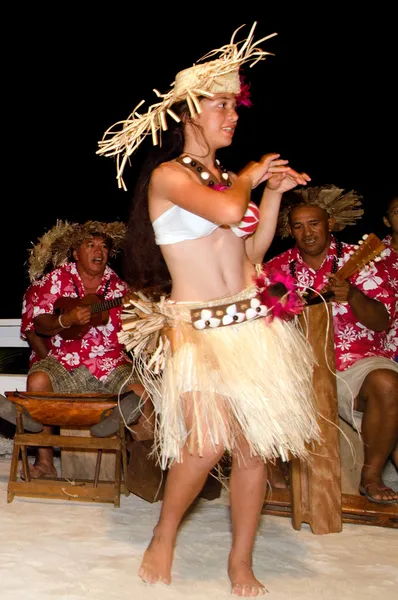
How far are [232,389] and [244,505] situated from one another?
343mm

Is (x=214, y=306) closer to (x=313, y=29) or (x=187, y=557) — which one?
(x=187, y=557)

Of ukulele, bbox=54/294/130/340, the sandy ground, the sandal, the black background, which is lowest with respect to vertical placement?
the sandy ground

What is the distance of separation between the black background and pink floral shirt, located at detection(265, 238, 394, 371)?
1.60m

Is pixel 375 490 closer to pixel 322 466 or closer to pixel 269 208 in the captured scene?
pixel 322 466

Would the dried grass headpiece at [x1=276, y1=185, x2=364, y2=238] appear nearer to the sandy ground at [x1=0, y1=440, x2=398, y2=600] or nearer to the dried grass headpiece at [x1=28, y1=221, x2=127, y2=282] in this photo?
the dried grass headpiece at [x1=28, y1=221, x2=127, y2=282]

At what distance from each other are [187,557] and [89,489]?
811 mm

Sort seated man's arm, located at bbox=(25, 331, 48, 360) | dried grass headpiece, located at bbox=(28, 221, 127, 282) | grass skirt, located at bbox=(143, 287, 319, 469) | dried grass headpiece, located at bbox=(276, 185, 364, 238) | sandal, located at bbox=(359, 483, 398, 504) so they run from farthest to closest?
dried grass headpiece, located at bbox=(28, 221, 127, 282) → seated man's arm, located at bbox=(25, 331, 48, 360) → dried grass headpiece, located at bbox=(276, 185, 364, 238) → sandal, located at bbox=(359, 483, 398, 504) → grass skirt, located at bbox=(143, 287, 319, 469)

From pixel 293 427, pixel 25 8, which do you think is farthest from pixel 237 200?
pixel 25 8

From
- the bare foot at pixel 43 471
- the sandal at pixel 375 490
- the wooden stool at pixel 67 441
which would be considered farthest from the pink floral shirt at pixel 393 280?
the bare foot at pixel 43 471

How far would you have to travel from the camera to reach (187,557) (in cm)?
250

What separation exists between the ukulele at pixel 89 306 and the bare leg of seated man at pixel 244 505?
5.91ft

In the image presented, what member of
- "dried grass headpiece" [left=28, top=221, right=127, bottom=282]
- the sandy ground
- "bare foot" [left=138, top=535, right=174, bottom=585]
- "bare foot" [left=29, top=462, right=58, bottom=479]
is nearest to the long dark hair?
"bare foot" [left=138, top=535, right=174, bottom=585]

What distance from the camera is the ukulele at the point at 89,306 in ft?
12.7

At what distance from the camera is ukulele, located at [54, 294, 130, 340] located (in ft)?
12.7
